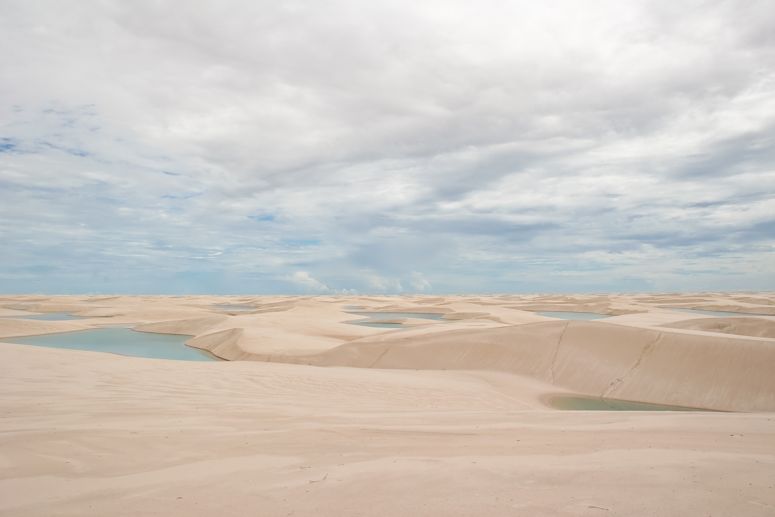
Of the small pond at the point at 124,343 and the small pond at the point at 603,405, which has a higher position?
the small pond at the point at 124,343

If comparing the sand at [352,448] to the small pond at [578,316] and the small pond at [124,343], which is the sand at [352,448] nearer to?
the small pond at [124,343]

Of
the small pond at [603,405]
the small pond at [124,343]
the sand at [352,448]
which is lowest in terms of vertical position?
the small pond at [603,405]

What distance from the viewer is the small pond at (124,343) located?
25500 millimetres

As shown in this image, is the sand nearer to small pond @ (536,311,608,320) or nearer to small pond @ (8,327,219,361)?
small pond @ (8,327,219,361)

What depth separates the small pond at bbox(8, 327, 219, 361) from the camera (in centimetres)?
2550

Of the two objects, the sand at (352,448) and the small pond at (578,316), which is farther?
the small pond at (578,316)

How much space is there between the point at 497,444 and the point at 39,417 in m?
6.72

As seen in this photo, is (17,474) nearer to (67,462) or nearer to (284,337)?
(67,462)

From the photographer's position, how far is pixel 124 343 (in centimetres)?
3020

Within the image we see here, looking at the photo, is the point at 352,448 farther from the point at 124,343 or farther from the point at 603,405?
the point at 124,343

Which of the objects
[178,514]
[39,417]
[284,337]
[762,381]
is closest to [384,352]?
[284,337]

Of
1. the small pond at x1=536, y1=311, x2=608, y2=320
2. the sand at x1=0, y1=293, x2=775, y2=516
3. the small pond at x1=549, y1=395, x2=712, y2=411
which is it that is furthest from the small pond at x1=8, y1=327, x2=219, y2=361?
the small pond at x1=536, y1=311, x2=608, y2=320

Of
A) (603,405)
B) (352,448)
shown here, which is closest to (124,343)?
(603,405)

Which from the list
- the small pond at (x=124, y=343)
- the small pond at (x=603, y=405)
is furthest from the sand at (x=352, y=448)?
the small pond at (x=124, y=343)
